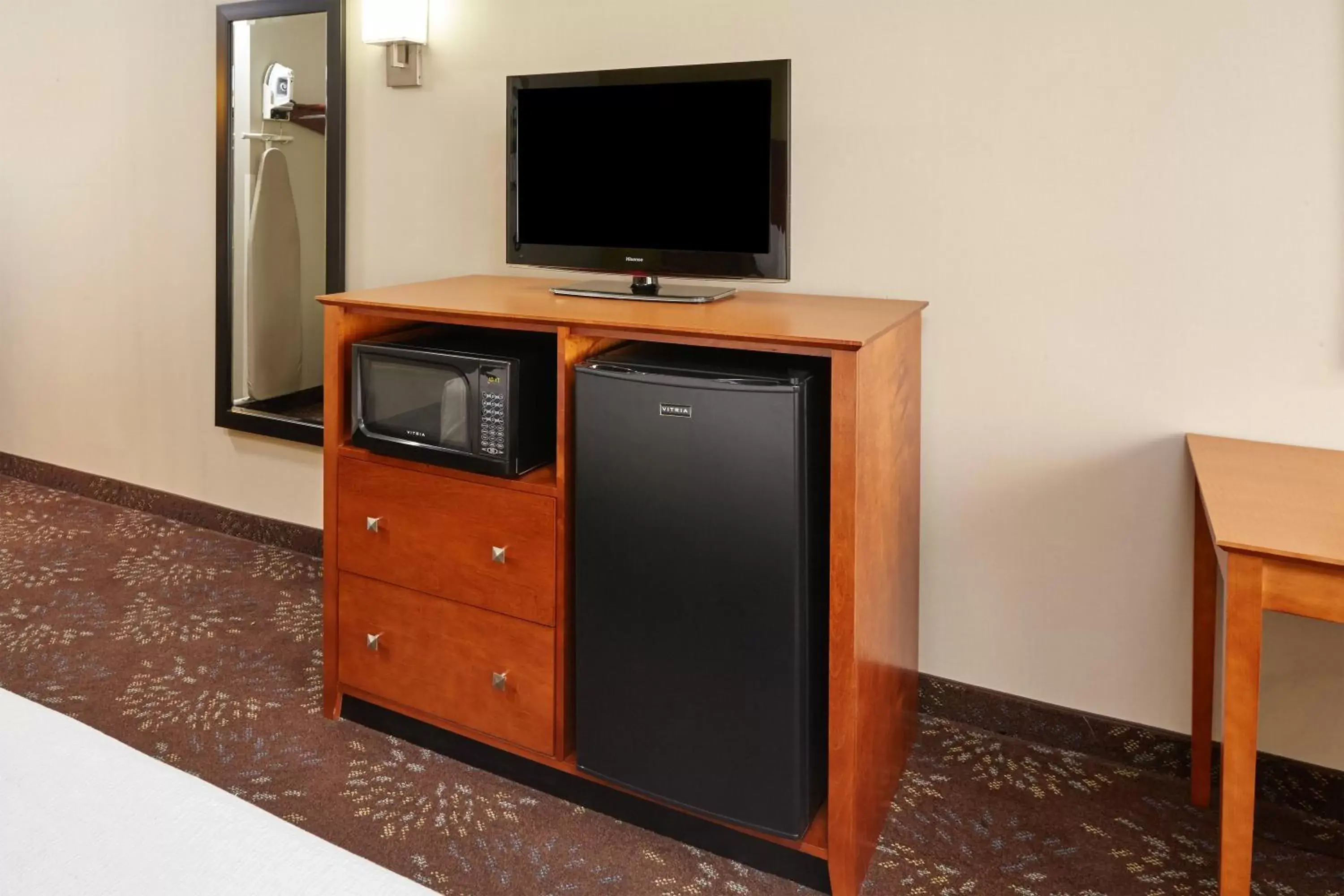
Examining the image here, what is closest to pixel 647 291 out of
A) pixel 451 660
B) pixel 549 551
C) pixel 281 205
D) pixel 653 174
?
pixel 653 174

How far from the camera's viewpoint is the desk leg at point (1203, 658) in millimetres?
1945

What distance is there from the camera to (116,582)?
3072mm

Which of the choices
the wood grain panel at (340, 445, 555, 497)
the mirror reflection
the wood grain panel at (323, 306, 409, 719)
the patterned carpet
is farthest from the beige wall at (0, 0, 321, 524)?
the wood grain panel at (340, 445, 555, 497)

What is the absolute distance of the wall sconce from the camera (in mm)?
2736

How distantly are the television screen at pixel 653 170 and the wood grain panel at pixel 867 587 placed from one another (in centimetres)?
43

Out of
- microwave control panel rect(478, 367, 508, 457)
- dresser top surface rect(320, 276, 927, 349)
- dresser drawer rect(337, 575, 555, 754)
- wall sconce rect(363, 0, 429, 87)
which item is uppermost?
wall sconce rect(363, 0, 429, 87)

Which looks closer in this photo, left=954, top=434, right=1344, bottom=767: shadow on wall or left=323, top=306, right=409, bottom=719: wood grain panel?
left=954, top=434, right=1344, bottom=767: shadow on wall

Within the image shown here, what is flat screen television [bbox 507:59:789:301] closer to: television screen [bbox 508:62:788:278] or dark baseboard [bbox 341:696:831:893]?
television screen [bbox 508:62:788:278]

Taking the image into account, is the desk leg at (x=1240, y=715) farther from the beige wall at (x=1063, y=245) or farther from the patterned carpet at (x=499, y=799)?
the beige wall at (x=1063, y=245)

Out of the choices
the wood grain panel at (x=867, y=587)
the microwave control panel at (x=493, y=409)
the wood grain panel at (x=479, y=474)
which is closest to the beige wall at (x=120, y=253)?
the wood grain panel at (x=479, y=474)

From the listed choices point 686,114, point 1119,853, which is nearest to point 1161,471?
point 1119,853

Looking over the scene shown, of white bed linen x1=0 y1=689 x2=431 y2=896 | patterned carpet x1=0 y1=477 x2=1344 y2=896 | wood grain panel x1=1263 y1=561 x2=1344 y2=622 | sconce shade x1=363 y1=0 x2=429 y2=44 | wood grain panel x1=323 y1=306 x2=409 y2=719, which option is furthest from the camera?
sconce shade x1=363 y1=0 x2=429 y2=44

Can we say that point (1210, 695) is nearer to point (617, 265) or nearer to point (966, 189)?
point (966, 189)

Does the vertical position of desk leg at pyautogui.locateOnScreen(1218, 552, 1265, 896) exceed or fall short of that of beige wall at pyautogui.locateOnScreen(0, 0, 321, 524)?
it falls short
